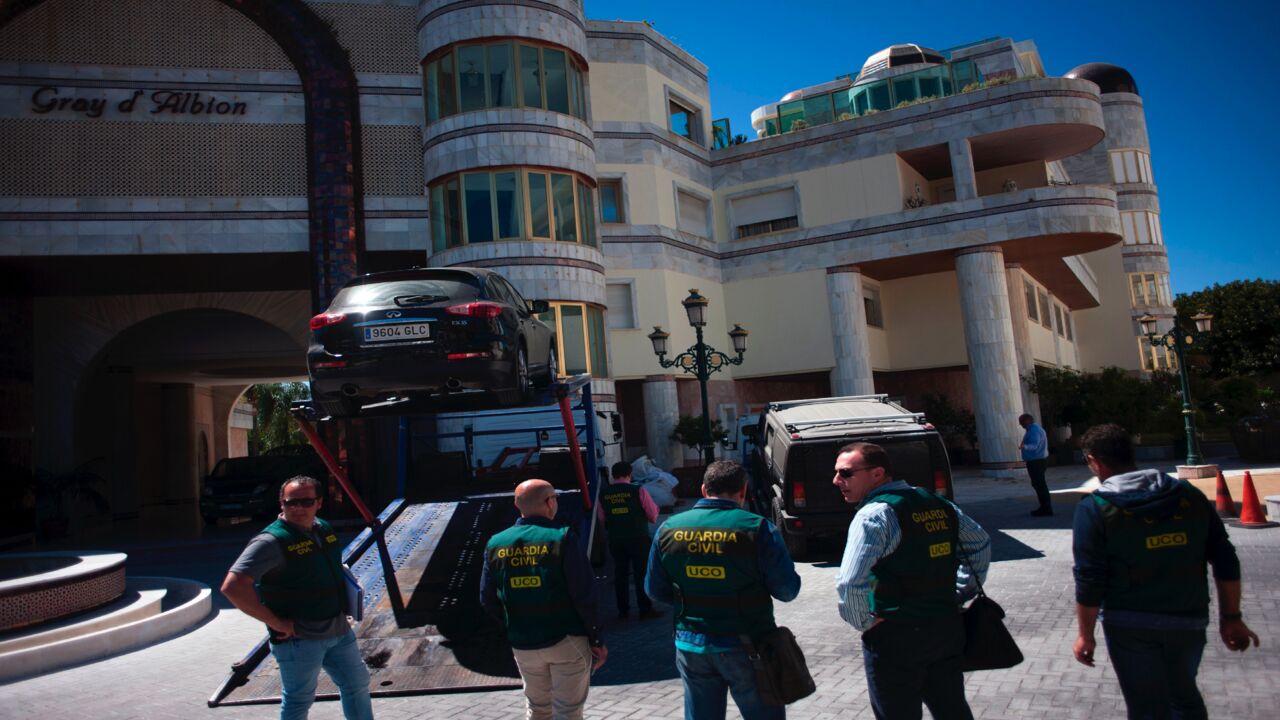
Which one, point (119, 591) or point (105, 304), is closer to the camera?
point (119, 591)

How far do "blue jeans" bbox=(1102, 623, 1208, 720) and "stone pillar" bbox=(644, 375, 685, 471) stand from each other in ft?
70.9

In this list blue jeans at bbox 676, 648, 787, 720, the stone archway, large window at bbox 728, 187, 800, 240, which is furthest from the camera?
large window at bbox 728, 187, 800, 240

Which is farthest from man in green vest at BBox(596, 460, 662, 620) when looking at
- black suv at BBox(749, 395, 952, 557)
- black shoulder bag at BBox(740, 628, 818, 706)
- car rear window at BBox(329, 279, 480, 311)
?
black shoulder bag at BBox(740, 628, 818, 706)

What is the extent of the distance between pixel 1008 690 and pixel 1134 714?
6.39 ft

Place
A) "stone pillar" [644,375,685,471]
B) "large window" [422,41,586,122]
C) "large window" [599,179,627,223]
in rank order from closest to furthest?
"large window" [422,41,586,122]
"stone pillar" [644,375,685,471]
"large window" [599,179,627,223]

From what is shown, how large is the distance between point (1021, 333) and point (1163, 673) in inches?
1046

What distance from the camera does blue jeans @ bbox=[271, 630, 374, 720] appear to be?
452 centimetres

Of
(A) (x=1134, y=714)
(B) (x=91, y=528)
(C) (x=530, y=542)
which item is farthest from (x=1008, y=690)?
(B) (x=91, y=528)

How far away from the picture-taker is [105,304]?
23.7 m

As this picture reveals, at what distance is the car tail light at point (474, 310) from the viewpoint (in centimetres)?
716

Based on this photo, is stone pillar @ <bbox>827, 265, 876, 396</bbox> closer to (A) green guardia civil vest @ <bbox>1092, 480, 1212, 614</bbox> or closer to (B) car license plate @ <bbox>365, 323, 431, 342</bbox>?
(B) car license plate @ <bbox>365, 323, 431, 342</bbox>

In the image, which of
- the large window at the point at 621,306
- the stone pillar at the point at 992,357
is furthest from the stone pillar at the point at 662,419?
the stone pillar at the point at 992,357

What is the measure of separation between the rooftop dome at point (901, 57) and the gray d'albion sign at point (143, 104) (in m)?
25.5

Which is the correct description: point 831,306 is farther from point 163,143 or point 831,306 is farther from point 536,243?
point 163,143
